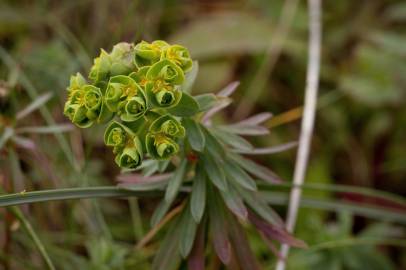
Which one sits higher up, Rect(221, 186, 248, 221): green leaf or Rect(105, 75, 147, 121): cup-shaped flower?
Rect(105, 75, 147, 121): cup-shaped flower

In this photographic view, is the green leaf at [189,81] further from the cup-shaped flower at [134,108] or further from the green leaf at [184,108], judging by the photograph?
the cup-shaped flower at [134,108]

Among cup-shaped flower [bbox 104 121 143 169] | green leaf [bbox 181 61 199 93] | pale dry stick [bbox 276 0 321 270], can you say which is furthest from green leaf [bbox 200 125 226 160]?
pale dry stick [bbox 276 0 321 270]

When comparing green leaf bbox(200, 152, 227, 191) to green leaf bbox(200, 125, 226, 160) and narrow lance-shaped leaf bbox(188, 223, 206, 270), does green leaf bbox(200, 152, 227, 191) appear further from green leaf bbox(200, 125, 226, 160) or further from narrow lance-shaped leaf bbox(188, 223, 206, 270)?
narrow lance-shaped leaf bbox(188, 223, 206, 270)

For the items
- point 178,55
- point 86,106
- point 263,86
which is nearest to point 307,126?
point 263,86

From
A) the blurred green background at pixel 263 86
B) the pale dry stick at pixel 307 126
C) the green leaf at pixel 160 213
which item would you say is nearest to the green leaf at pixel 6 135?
the blurred green background at pixel 263 86

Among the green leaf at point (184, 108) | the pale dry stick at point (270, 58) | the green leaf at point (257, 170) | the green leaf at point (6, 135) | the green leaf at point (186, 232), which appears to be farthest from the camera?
the pale dry stick at point (270, 58)

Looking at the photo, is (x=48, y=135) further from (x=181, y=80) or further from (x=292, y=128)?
(x=181, y=80)

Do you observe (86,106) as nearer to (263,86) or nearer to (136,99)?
(136,99)
